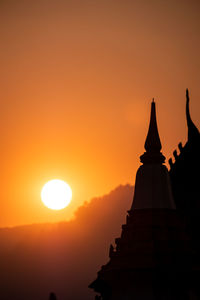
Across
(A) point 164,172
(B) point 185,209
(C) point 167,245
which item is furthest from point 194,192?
(C) point 167,245

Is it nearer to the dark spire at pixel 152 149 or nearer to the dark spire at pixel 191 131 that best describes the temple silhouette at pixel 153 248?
the dark spire at pixel 152 149

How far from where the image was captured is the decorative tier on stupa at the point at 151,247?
21.4m

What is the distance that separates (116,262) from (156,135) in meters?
7.28

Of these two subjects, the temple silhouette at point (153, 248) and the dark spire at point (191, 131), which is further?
the dark spire at point (191, 131)

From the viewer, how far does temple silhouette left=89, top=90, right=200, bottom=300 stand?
21.4 metres

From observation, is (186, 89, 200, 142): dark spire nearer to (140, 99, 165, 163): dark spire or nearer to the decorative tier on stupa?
(140, 99, 165, 163): dark spire

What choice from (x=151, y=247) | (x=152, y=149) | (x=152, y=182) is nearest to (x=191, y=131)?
(x=152, y=149)

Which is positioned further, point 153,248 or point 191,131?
point 191,131

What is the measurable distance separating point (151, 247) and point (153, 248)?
10 centimetres

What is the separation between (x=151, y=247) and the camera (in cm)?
2184

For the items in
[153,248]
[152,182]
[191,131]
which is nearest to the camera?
[153,248]

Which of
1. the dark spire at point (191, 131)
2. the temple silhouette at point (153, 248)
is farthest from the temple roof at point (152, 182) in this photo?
the dark spire at point (191, 131)

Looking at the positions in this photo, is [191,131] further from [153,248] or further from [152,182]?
[153,248]

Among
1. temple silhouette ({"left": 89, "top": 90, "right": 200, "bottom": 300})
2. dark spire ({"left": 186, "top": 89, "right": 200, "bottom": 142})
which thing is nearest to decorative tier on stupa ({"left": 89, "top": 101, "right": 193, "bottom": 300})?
temple silhouette ({"left": 89, "top": 90, "right": 200, "bottom": 300})
